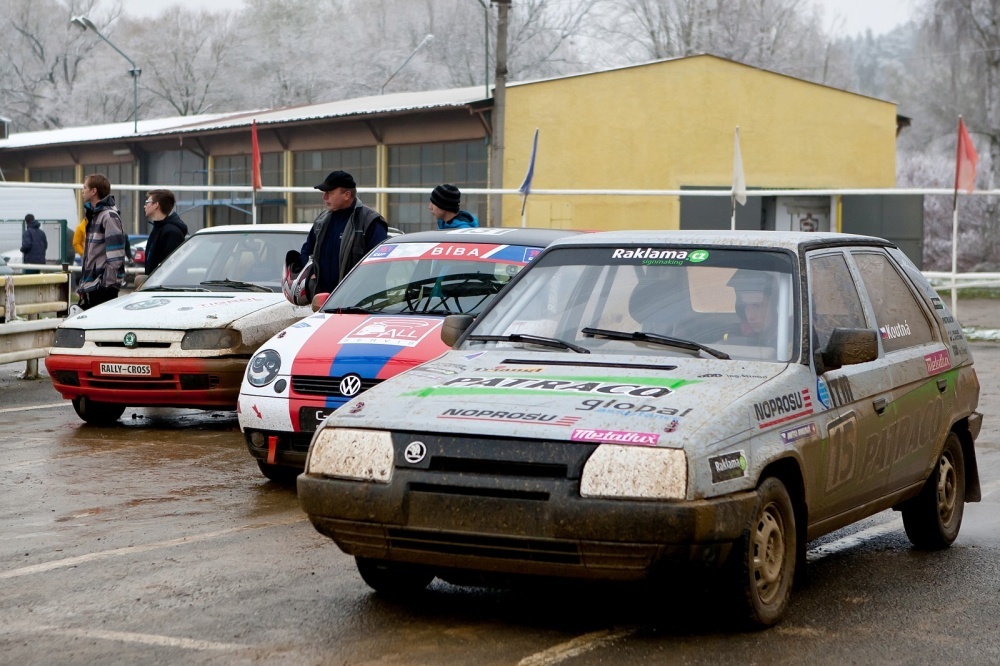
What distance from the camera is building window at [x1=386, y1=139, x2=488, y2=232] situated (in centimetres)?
3300

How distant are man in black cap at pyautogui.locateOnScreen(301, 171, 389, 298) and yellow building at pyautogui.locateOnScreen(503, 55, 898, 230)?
20.1 metres

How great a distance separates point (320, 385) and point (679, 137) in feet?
90.1

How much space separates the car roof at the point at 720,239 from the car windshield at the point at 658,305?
5cm

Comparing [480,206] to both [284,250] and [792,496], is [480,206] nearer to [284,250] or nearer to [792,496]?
[284,250]

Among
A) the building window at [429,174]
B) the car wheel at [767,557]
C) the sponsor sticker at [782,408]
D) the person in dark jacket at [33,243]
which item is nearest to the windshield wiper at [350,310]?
the sponsor sticker at [782,408]

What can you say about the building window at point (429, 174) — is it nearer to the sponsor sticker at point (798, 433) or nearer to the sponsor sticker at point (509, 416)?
the sponsor sticker at point (798, 433)

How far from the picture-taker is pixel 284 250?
1177 centimetres

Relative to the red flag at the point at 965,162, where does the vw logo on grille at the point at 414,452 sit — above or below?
below

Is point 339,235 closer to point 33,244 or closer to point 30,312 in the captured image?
point 30,312

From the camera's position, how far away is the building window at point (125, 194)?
42.5m

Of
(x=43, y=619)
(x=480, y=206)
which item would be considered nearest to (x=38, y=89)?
(x=480, y=206)

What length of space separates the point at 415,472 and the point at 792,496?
1.46 metres

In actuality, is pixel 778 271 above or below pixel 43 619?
above

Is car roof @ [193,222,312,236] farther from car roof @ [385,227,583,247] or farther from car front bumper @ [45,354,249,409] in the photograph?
car roof @ [385,227,583,247]
